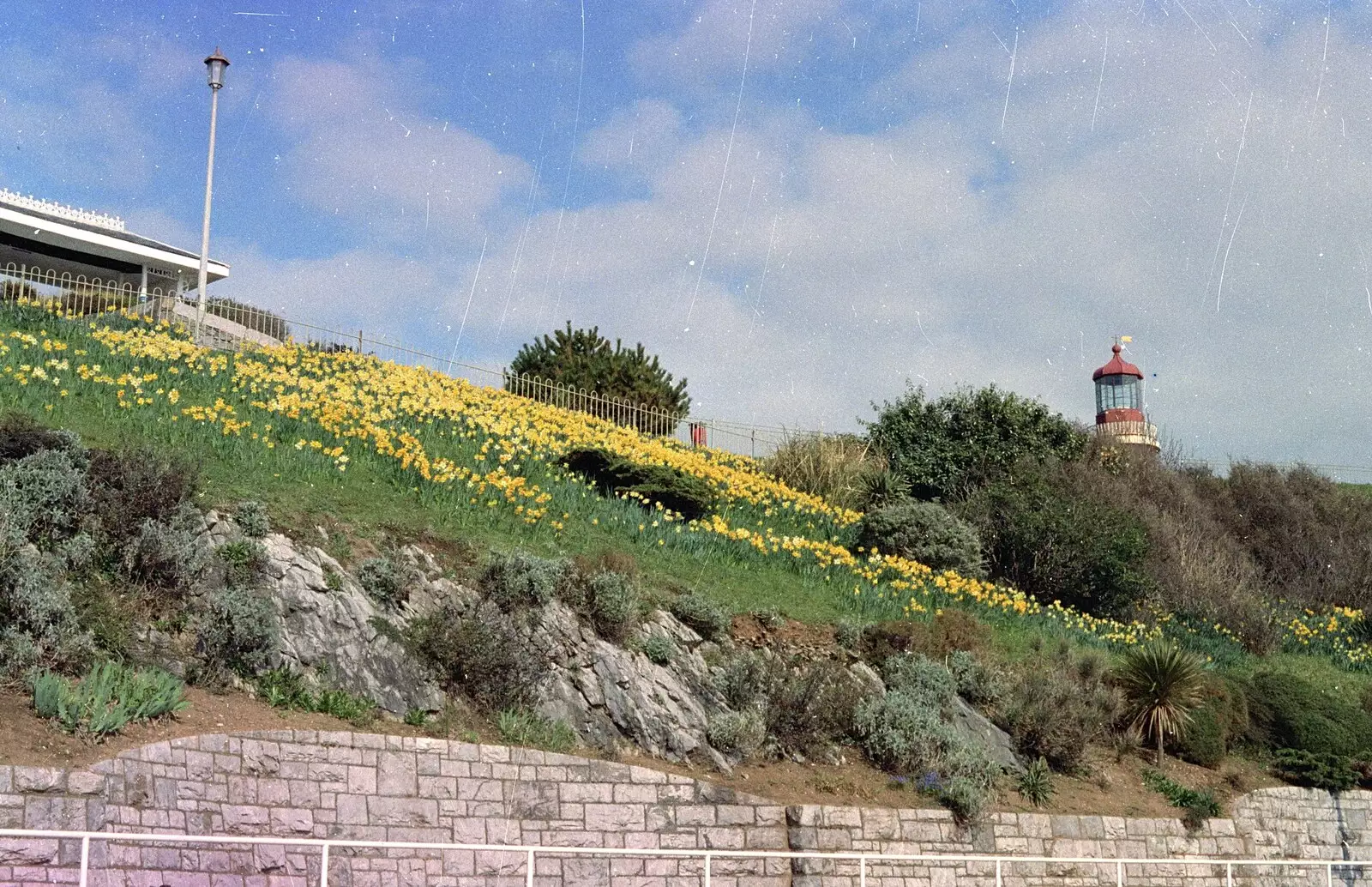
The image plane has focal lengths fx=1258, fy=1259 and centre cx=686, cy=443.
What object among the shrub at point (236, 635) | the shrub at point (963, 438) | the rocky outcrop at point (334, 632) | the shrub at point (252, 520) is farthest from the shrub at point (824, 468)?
the shrub at point (236, 635)

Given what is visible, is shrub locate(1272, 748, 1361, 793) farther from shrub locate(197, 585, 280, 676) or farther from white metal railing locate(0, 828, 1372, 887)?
shrub locate(197, 585, 280, 676)

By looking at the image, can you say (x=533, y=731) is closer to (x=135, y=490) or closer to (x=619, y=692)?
(x=619, y=692)

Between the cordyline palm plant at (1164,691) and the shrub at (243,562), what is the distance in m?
12.5

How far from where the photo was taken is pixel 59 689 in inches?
387

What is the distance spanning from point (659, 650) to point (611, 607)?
2.48 feet

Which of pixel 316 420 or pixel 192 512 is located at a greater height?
pixel 316 420

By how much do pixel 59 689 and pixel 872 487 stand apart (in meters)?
19.8

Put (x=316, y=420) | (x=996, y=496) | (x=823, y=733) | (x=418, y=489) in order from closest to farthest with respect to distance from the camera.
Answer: (x=823, y=733), (x=418, y=489), (x=316, y=420), (x=996, y=496)

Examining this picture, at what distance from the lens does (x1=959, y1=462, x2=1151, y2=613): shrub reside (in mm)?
24594

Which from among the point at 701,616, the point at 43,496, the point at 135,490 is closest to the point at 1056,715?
the point at 701,616

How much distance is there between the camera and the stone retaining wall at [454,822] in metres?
9.27

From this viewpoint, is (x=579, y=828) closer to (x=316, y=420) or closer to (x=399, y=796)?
(x=399, y=796)

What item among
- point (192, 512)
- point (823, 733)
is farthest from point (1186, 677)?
point (192, 512)

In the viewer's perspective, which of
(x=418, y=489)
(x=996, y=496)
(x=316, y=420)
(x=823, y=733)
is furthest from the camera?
(x=996, y=496)
